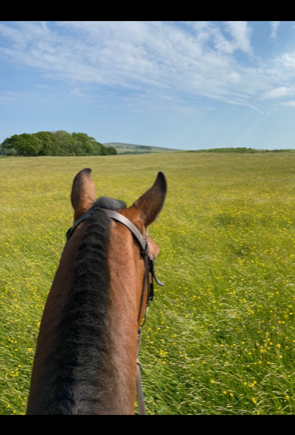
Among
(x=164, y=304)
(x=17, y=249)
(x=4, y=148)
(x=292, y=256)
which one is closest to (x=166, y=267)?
(x=164, y=304)

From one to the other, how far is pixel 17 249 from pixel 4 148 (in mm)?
80755

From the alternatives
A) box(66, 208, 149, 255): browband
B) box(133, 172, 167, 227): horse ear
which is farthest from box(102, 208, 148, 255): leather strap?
box(133, 172, 167, 227): horse ear

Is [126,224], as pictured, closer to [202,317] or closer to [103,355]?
[103,355]

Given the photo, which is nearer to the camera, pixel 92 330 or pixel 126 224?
pixel 92 330

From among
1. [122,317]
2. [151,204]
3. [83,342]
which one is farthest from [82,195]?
[83,342]

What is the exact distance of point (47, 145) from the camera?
77.7m

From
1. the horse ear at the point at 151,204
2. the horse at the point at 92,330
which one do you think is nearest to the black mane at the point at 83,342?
the horse at the point at 92,330

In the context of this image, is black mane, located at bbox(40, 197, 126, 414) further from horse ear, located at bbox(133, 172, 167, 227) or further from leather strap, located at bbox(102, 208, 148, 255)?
horse ear, located at bbox(133, 172, 167, 227)

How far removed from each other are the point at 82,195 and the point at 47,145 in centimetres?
8326

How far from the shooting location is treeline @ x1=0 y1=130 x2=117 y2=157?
74.1 metres

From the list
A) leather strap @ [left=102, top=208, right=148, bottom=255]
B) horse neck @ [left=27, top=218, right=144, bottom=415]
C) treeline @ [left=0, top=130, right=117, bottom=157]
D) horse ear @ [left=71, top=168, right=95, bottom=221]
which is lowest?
horse neck @ [left=27, top=218, right=144, bottom=415]

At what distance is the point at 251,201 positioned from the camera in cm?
1573

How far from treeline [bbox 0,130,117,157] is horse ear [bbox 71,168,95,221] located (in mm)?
80028
